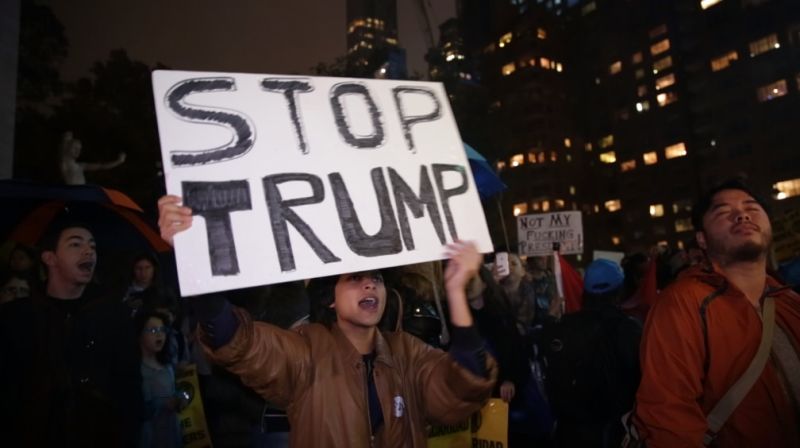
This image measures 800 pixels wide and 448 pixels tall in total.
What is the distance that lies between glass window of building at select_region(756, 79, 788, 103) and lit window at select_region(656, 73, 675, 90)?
20.0 meters

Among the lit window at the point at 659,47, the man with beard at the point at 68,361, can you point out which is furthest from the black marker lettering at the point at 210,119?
the lit window at the point at 659,47

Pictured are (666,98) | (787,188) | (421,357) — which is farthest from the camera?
(666,98)

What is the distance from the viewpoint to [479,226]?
2465 mm

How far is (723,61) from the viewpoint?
66.3m

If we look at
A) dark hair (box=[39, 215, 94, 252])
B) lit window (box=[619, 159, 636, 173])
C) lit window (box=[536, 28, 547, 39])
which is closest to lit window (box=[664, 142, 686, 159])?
lit window (box=[619, 159, 636, 173])

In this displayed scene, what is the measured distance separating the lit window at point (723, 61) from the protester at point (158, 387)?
3041 inches

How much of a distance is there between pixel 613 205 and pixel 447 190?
315 ft

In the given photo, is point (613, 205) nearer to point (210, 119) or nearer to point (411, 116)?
point (411, 116)

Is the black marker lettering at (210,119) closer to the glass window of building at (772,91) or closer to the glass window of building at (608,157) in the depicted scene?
the glass window of building at (772,91)

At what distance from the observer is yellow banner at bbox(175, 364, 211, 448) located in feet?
14.1

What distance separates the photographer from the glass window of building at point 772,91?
56.7 meters

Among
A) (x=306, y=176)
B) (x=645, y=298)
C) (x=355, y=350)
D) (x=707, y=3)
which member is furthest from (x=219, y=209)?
(x=707, y=3)

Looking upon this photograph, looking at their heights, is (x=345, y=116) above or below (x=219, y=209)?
above

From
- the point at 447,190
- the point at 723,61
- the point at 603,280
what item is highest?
the point at 723,61
